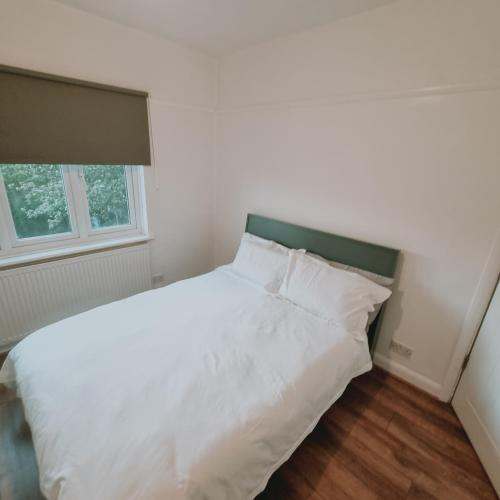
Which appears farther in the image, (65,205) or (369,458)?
(65,205)

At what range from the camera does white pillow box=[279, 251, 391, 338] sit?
5.61 feet

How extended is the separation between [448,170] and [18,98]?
8.80 ft

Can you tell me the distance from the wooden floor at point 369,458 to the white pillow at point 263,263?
970mm

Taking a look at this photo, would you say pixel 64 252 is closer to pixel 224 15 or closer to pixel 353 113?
pixel 224 15

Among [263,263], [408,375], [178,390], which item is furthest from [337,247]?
[178,390]

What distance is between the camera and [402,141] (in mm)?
1722

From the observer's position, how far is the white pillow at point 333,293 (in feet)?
5.61

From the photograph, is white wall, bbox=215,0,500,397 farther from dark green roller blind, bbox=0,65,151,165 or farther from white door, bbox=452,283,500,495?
dark green roller blind, bbox=0,65,151,165

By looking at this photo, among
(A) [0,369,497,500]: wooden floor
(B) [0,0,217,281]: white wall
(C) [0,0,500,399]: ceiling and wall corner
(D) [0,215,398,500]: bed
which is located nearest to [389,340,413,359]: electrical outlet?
(C) [0,0,500,399]: ceiling and wall corner

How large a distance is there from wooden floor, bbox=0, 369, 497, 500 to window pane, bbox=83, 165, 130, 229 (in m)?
1.42

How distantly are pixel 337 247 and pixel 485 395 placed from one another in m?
1.21

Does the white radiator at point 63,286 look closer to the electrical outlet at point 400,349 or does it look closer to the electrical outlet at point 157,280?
the electrical outlet at point 157,280

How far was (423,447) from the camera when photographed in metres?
1.54

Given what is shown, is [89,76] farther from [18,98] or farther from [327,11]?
[327,11]
